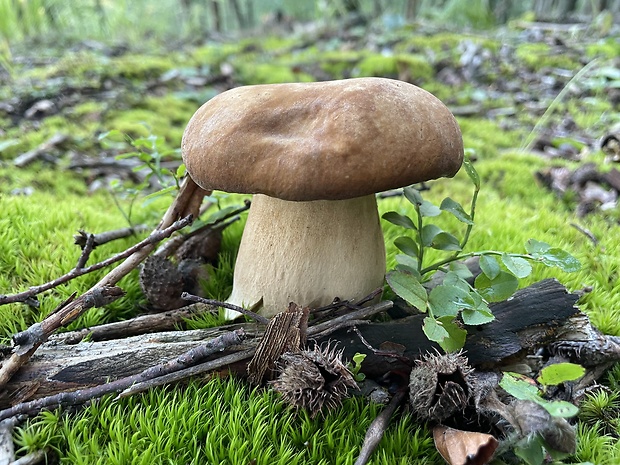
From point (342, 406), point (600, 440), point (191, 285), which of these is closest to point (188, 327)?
point (191, 285)

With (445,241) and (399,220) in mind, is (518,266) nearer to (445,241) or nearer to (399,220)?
(445,241)

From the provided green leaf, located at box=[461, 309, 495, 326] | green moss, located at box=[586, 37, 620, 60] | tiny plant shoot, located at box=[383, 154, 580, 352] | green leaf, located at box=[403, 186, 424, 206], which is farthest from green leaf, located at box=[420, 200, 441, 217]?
green moss, located at box=[586, 37, 620, 60]

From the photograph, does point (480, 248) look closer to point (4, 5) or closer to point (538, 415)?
point (538, 415)

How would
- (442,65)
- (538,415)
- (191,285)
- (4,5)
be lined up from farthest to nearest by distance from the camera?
(442,65) < (4,5) < (191,285) < (538,415)

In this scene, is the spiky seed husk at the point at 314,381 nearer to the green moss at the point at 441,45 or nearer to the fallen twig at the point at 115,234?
the fallen twig at the point at 115,234

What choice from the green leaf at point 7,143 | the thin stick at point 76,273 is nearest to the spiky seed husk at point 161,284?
the thin stick at point 76,273

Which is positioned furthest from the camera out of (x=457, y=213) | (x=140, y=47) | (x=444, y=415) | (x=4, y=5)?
(x=140, y=47)
